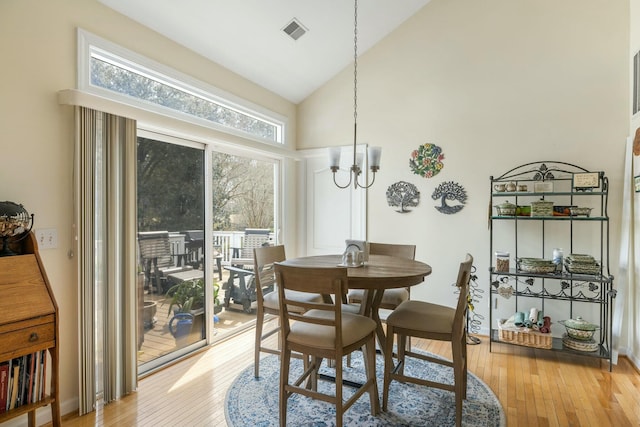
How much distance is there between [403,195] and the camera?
4105mm

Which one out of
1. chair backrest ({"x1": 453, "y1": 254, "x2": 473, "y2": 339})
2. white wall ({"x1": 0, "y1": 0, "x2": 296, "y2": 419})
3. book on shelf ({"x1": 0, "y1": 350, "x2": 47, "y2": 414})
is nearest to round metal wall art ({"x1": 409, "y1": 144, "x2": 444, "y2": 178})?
chair backrest ({"x1": 453, "y1": 254, "x2": 473, "y2": 339})

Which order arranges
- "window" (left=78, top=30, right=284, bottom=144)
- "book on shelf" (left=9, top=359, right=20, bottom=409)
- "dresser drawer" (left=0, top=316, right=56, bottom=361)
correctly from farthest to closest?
1. "window" (left=78, top=30, right=284, bottom=144)
2. "book on shelf" (left=9, top=359, right=20, bottom=409)
3. "dresser drawer" (left=0, top=316, right=56, bottom=361)

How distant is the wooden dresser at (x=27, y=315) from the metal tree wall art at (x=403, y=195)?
326cm

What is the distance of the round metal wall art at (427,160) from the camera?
393 centimetres

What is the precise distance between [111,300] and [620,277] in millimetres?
4163

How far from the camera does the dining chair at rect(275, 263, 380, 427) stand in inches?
77.9

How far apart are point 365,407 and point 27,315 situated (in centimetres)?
204

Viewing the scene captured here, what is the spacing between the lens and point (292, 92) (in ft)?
14.8

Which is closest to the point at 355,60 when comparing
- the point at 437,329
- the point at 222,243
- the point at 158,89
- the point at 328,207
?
the point at 328,207

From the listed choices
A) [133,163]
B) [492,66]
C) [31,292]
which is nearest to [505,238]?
[492,66]

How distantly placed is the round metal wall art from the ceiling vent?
173cm

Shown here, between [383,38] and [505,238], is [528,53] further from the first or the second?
[505,238]

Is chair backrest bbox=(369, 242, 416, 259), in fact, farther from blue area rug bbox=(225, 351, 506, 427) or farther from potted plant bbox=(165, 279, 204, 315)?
potted plant bbox=(165, 279, 204, 315)

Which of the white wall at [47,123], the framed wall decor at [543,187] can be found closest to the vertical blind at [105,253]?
the white wall at [47,123]
